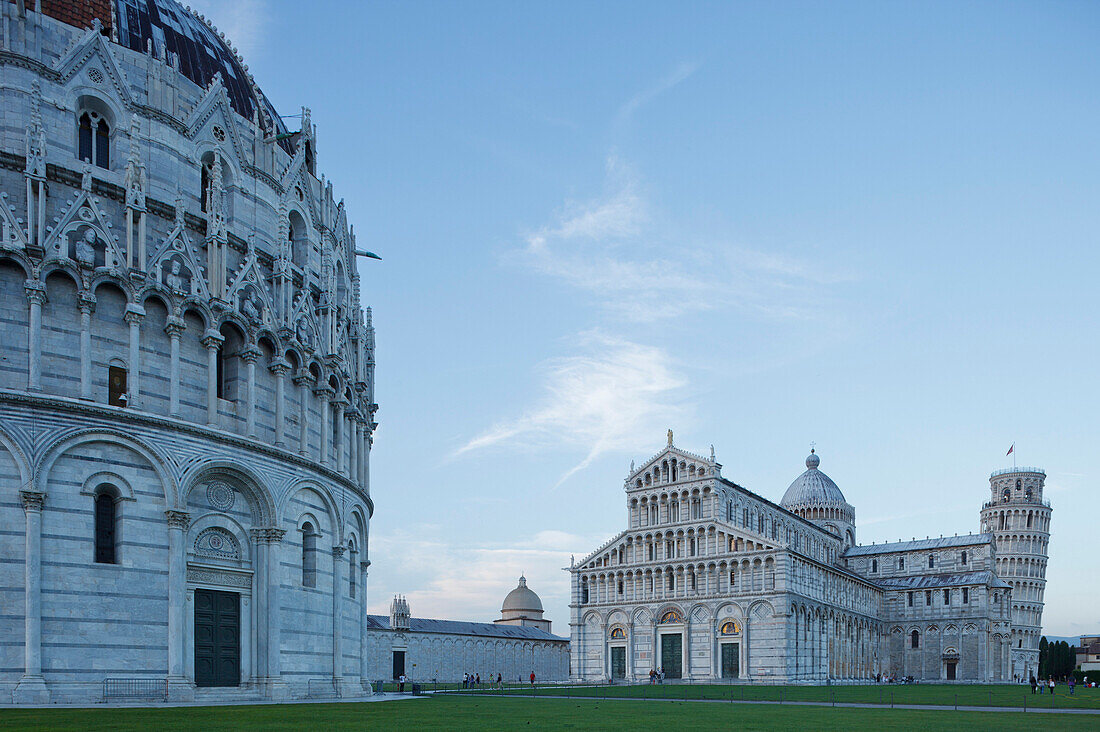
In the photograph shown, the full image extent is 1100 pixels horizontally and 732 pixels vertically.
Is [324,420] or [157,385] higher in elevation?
[157,385]

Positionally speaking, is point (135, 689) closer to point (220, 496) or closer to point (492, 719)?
point (220, 496)

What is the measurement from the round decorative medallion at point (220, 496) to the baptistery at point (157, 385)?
77 mm

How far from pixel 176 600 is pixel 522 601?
99.9 meters

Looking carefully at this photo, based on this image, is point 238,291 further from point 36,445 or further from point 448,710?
point 448,710

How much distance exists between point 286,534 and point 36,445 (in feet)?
29.0

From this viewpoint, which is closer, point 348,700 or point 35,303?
point 35,303

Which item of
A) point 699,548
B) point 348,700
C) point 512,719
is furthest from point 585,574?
point 512,719

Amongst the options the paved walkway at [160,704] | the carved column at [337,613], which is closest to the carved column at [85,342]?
the paved walkway at [160,704]

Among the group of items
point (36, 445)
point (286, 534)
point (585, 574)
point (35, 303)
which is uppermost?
point (35, 303)

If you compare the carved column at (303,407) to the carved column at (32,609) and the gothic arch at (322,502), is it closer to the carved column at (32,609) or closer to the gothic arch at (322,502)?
the gothic arch at (322,502)

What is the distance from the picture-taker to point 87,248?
29250 mm

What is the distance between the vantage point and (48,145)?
2977 centimetres

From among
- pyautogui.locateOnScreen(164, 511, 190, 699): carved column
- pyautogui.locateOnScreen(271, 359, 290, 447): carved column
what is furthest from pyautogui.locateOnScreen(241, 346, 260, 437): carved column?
pyautogui.locateOnScreen(164, 511, 190, 699): carved column

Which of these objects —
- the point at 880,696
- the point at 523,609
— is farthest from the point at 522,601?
the point at 880,696
